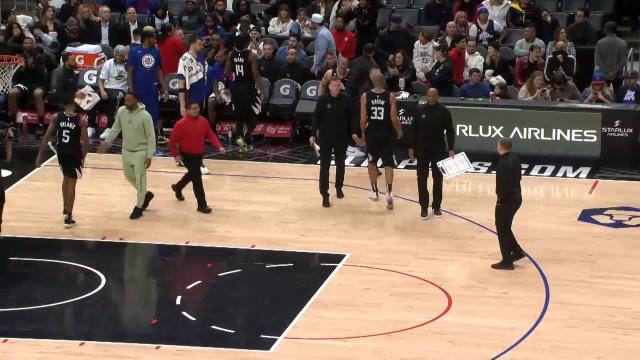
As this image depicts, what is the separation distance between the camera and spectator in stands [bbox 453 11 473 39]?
24016 millimetres

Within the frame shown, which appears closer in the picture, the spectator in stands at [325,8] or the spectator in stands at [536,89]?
the spectator in stands at [536,89]

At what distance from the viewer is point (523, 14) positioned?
82.3 feet

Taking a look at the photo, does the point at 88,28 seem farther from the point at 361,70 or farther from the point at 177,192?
the point at 177,192

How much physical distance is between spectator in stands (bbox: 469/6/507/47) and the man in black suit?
9.47m

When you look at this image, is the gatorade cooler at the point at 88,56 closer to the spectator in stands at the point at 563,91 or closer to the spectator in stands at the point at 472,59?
the spectator in stands at the point at 472,59

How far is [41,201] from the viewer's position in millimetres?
→ 18625

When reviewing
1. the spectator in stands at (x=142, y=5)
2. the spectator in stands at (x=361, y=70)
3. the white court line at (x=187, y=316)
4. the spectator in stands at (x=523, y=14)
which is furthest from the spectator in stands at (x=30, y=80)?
the white court line at (x=187, y=316)

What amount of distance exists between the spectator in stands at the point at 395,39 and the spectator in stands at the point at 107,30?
5447 mm

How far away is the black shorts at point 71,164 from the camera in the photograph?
55.5 ft

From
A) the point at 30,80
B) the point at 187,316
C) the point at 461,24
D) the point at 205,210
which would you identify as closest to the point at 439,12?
the point at 461,24

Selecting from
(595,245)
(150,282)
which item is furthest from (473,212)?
(150,282)

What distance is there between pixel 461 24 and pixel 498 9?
1.26 metres

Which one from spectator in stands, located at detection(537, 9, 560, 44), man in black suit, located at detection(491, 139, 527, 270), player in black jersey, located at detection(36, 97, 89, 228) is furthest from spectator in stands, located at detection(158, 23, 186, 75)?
man in black suit, located at detection(491, 139, 527, 270)

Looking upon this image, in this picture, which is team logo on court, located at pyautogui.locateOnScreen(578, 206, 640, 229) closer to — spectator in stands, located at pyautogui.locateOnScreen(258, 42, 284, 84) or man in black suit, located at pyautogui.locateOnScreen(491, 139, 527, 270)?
man in black suit, located at pyautogui.locateOnScreen(491, 139, 527, 270)
